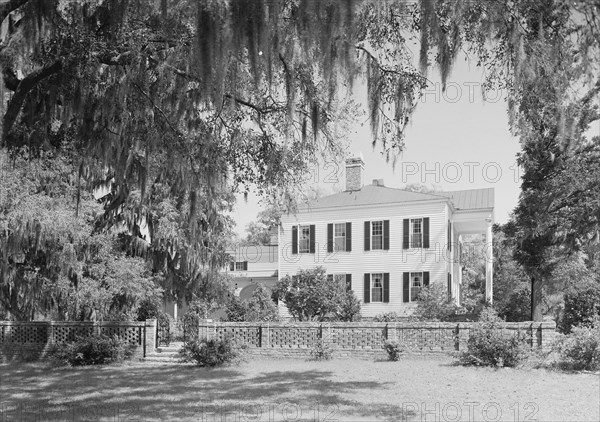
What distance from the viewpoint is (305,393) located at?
11.9m

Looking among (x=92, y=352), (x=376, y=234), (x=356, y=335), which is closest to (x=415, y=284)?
(x=376, y=234)

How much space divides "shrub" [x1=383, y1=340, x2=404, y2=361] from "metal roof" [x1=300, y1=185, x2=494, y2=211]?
32.3 ft

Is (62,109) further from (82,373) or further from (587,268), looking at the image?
(587,268)

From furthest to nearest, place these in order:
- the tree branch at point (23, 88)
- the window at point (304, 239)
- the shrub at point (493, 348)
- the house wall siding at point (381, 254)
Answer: the window at point (304, 239)
the house wall siding at point (381, 254)
the shrub at point (493, 348)
the tree branch at point (23, 88)

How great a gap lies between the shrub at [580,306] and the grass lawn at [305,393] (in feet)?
19.9

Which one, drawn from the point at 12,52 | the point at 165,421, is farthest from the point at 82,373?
the point at 12,52

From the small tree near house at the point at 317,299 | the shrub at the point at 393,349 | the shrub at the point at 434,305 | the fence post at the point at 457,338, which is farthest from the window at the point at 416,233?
the shrub at the point at 393,349

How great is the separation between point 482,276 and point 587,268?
13670mm

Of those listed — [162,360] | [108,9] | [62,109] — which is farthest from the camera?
[162,360]

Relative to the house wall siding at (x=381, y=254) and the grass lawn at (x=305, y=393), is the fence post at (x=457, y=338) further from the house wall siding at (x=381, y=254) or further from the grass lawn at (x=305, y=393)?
the house wall siding at (x=381, y=254)

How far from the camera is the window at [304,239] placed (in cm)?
2809

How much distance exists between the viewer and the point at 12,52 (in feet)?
26.2

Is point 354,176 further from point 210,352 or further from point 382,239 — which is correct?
point 210,352

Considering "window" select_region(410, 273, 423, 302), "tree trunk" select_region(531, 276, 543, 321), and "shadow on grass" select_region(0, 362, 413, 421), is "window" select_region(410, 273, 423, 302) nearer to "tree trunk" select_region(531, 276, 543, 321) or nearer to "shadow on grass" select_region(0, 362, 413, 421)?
"tree trunk" select_region(531, 276, 543, 321)
